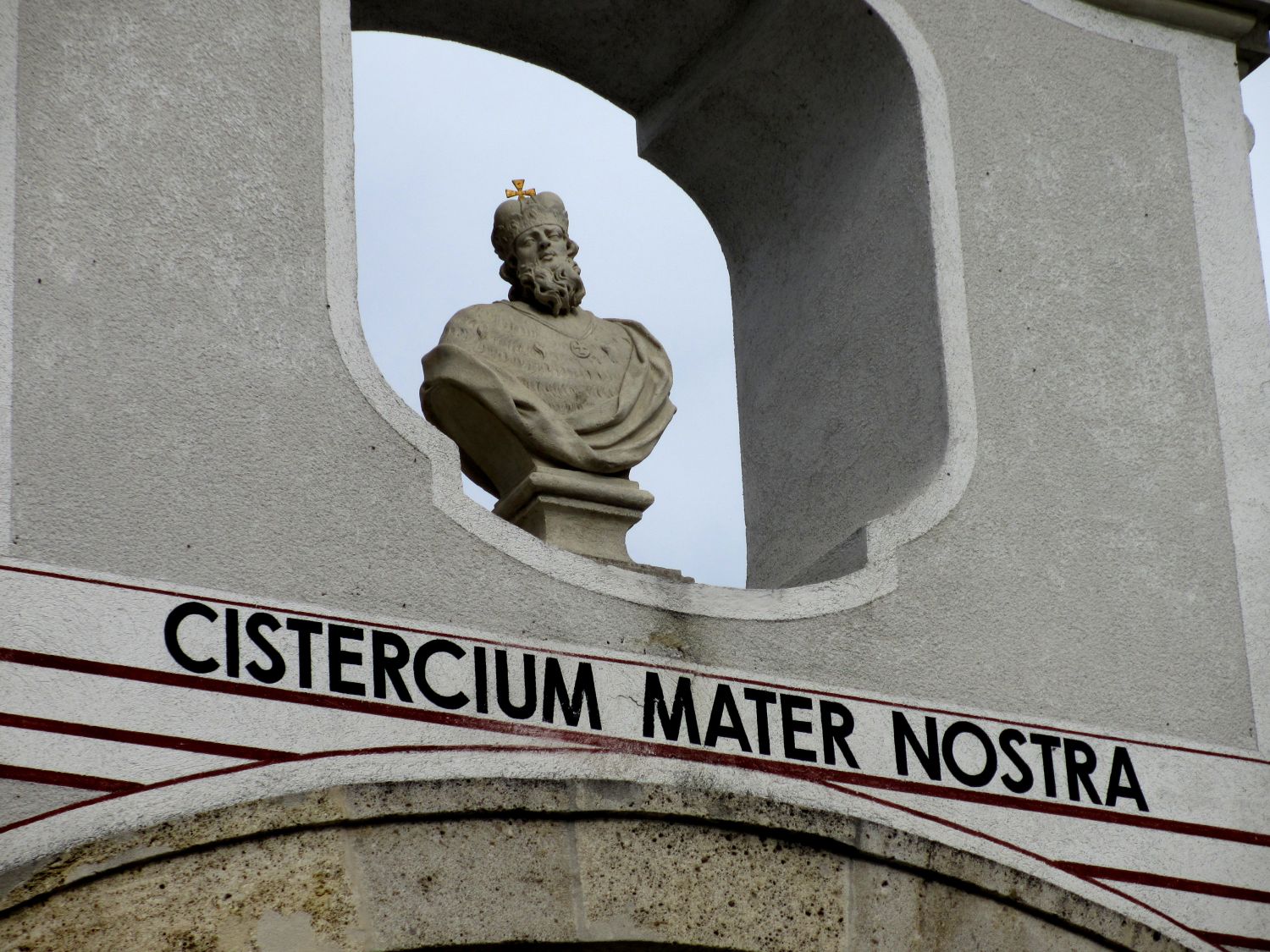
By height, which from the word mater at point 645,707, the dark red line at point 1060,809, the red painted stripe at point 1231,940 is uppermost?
the word mater at point 645,707

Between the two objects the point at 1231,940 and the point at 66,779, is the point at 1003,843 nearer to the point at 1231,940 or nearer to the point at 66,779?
the point at 1231,940

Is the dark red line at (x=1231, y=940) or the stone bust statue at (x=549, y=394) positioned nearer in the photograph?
the dark red line at (x=1231, y=940)

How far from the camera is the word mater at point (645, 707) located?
24.4ft

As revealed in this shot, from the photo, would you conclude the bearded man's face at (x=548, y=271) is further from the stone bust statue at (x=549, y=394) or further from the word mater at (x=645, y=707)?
the word mater at (x=645, y=707)

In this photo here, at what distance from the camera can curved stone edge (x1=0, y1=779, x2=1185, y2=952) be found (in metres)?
6.94

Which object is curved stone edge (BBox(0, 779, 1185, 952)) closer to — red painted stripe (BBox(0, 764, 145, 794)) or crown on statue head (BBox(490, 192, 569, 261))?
red painted stripe (BBox(0, 764, 145, 794))

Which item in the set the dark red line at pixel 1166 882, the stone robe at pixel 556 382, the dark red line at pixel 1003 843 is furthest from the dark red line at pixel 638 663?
the stone robe at pixel 556 382

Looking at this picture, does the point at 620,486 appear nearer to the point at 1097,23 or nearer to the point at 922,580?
the point at 922,580

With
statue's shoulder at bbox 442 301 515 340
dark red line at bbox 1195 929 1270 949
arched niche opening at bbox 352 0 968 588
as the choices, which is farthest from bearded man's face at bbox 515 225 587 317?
dark red line at bbox 1195 929 1270 949

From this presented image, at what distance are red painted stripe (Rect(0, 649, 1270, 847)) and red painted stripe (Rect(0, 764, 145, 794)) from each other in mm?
288

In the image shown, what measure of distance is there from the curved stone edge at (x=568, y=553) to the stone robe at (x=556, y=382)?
57cm

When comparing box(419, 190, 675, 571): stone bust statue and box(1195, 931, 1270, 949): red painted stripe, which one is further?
box(419, 190, 675, 571): stone bust statue

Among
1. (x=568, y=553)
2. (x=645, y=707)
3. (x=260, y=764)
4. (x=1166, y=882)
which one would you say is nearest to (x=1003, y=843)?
(x=1166, y=882)

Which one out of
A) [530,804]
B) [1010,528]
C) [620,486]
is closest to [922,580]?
[1010,528]
